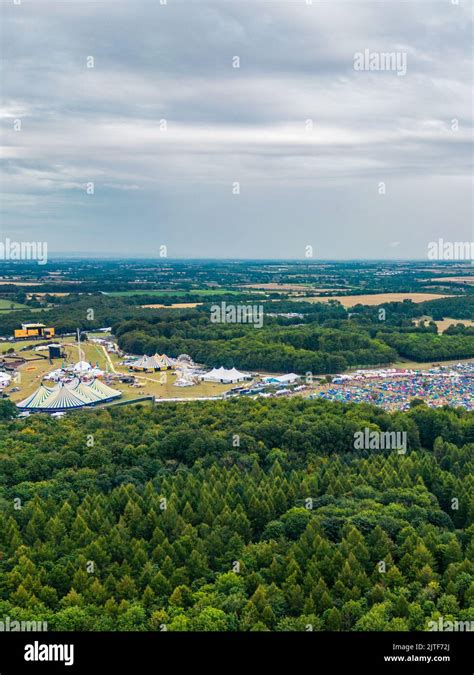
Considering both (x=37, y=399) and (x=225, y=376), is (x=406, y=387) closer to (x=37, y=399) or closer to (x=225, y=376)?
(x=225, y=376)

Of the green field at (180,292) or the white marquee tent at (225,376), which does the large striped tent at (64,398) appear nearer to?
the white marquee tent at (225,376)

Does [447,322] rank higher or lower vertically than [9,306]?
lower

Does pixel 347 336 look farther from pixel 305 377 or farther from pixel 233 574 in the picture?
pixel 233 574

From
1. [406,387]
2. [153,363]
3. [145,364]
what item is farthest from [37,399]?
[406,387]

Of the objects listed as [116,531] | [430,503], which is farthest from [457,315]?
[116,531]

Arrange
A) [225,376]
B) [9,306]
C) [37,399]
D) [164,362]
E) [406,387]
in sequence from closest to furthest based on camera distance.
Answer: [37,399], [406,387], [225,376], [164,362], [9,306]
